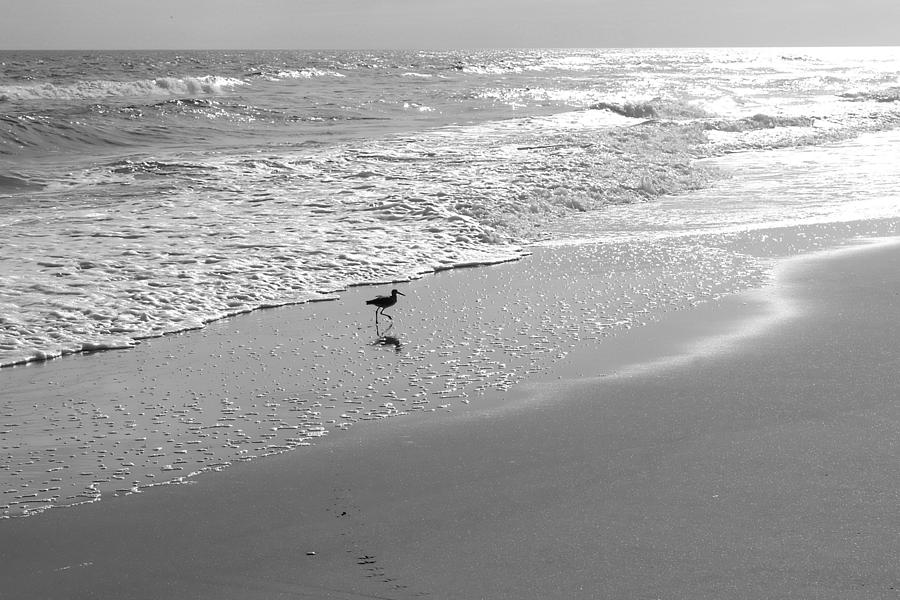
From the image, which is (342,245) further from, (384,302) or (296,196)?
(296,196)

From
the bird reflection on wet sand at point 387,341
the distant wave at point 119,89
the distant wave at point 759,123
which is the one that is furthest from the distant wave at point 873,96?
the bird reflection on wet sand at point 387,341

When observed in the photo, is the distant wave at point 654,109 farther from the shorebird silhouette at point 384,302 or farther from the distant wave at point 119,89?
the shorebird silhouette at point 384,302

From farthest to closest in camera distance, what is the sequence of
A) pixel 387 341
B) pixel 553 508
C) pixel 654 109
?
pixel 654 109, pixel 387 341, pixel 553 508

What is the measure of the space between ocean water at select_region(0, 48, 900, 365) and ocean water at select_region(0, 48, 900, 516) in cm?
5

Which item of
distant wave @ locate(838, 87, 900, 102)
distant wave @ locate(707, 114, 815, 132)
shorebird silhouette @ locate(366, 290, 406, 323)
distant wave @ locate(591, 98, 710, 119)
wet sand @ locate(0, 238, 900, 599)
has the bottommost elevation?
wet sand @ locate(0, 238, 900, 599)

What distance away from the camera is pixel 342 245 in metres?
9.16

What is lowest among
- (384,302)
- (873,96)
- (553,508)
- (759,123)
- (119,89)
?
(553,508)

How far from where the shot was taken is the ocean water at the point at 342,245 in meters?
4.88

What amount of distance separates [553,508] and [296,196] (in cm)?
935

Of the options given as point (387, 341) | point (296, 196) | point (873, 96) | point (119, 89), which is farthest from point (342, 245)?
point (119, 89)

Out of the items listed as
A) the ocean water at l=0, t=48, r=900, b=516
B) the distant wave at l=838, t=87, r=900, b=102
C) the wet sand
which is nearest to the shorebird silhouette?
the ocean water at l=0, t=48, r=900, b=516

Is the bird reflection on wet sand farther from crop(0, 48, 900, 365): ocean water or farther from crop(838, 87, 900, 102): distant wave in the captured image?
crop(838, 87, 900, 102): distant wave

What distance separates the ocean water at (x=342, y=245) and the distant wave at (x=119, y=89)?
1583 centimetres

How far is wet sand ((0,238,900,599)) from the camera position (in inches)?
125
